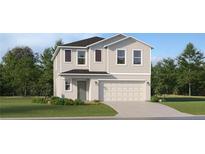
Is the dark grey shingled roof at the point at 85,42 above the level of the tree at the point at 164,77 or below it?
above

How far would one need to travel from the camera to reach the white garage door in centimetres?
3175

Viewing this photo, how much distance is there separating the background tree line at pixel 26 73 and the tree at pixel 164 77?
1060cm

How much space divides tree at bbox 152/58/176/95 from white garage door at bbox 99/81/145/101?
616 centimetres

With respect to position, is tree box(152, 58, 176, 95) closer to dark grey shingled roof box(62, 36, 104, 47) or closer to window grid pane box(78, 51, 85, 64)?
dark grey shingled roof box(62, 36, 104, 47)

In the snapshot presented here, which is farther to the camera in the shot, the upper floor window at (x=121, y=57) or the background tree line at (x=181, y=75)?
the background tree line at (x=181, y=75)

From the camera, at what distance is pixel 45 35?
2933cm

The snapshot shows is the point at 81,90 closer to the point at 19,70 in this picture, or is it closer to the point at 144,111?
the point at 144,111

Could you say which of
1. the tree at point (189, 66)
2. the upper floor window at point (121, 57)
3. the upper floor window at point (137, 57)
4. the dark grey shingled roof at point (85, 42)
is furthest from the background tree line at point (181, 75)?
the dark grey shingled roof at point (85, 42)

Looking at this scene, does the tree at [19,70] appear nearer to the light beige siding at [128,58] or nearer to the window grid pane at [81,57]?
the window grid pane at [81,57]

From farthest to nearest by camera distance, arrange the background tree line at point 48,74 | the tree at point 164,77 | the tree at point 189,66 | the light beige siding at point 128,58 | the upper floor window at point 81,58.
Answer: the background tree line at point 48,74
the tree at point 164,77
the tree at point 189,66
the upper floor window at point 81,58
the light beige siding at point 128,58

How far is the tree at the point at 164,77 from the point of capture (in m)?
38.6

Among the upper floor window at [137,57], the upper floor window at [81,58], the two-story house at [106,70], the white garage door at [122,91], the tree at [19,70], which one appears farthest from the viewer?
the tree at [19,70]

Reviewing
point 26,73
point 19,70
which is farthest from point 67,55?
point 19,70
